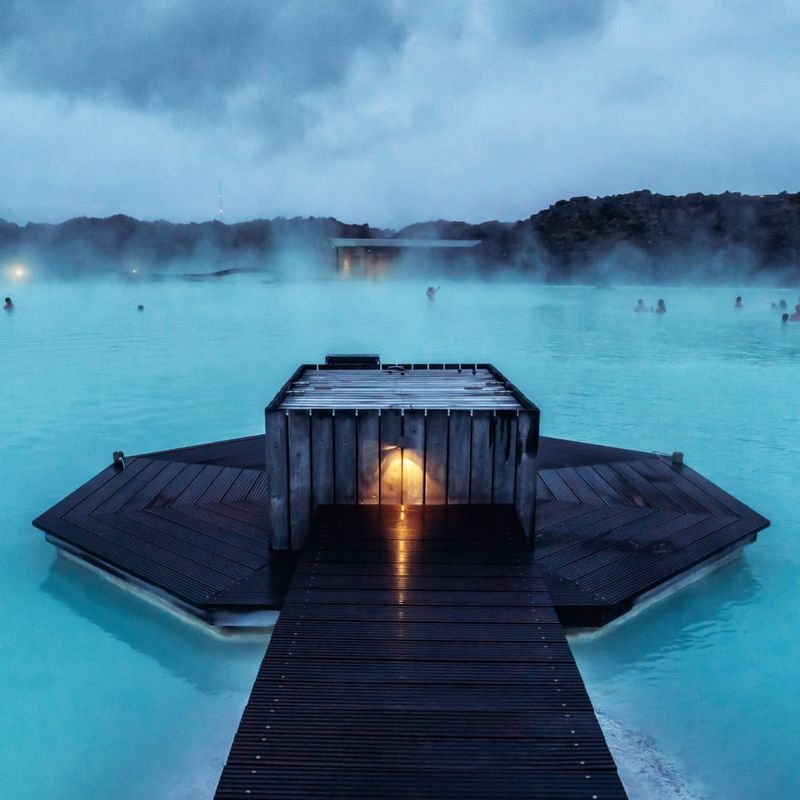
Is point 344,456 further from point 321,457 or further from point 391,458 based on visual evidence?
point 391,458

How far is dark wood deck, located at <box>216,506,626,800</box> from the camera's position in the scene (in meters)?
2.53

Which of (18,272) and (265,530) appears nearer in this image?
(265,530)

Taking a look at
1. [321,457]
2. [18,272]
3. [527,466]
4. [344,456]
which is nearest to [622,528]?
[527,466]

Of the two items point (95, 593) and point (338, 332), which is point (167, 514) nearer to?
point (95, 593)

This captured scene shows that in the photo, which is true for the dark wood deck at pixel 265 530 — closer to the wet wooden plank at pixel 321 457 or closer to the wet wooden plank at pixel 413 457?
the wet wooden plank at pixel 321 457

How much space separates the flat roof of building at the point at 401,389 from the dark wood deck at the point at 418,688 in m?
1.28

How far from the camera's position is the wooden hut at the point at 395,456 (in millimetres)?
5086

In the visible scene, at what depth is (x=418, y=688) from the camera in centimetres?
308

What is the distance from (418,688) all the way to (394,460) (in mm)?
2339

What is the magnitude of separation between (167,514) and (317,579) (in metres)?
2.71

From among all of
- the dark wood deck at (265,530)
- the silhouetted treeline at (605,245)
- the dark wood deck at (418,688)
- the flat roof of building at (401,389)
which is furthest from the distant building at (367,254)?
the dark wood deck at (418,688)

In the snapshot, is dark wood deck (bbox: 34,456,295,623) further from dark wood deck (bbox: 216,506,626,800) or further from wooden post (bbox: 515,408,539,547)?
wooden post (bbox: 515,408,539,547)

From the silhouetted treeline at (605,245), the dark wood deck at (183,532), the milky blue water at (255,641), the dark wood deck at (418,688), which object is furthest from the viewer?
the silhouetted treeline at (605,245)

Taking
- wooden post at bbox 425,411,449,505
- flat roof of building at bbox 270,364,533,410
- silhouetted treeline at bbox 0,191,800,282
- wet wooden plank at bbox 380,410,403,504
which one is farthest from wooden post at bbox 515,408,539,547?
silhouetted treeline at bbox 0,191,800,282
